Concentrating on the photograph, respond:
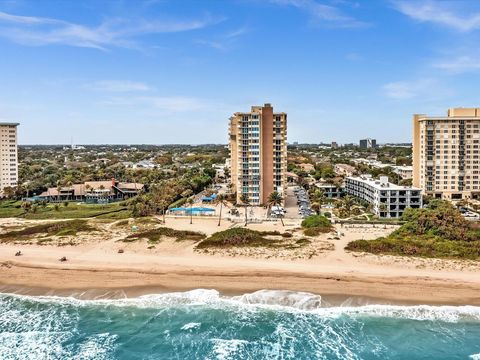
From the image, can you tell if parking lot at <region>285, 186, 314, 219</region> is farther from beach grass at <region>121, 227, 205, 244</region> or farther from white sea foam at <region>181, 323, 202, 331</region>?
white sea foam at <region>181, 323, 202, 331</region>

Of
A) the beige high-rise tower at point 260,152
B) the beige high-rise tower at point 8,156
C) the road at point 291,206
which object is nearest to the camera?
the road at point 291,206

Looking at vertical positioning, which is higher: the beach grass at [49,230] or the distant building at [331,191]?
the distant building at [331,191]

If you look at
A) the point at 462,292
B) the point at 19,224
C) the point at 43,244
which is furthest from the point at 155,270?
the point at 19,224

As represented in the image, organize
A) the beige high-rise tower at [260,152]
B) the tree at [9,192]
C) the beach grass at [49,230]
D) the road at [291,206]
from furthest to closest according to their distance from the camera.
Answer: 1. the tree at [9,192]
2. the beige high-rise tower at [260,152]
3. the road at [291,206]
4. the beach grass at [49,230]

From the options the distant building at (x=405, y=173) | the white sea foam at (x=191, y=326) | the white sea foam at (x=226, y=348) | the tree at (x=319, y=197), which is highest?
the distant building at (x=405, y=173)

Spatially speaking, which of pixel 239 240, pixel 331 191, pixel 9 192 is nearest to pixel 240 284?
pixel 239 240

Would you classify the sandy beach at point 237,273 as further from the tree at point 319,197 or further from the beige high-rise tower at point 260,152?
the tree at point 319,197

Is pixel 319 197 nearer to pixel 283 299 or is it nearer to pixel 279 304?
pixel 283 299

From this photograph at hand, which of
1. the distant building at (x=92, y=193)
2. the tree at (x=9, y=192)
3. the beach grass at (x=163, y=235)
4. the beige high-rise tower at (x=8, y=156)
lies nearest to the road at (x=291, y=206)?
the beach grass at (x=163, y=235)
